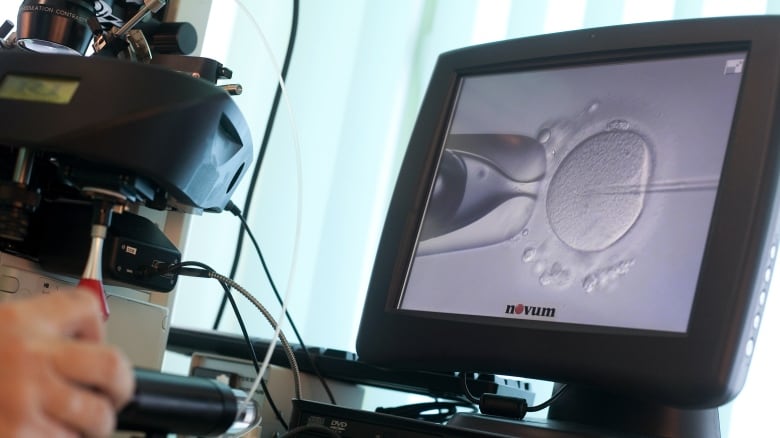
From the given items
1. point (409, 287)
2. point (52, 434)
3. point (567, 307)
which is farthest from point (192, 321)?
point (52, 434)

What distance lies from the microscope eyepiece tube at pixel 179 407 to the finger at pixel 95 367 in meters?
0.04

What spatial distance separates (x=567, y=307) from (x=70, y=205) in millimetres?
475

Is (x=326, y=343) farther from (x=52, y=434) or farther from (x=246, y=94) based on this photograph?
(x=52, y=434)

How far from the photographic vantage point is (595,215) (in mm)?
853

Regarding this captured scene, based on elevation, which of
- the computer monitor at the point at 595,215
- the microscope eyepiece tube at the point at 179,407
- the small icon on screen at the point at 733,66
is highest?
the small icon on screen at the point at 733,66

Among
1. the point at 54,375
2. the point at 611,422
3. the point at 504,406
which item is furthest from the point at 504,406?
the point at 54,375

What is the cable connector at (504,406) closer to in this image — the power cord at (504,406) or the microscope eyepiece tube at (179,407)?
Answer: the power cord at (504,406)

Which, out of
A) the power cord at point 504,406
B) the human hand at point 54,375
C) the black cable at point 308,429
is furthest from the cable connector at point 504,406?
the human hand at point 54,375

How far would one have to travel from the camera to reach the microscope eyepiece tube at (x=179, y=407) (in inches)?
19.9

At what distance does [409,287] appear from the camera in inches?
37.8

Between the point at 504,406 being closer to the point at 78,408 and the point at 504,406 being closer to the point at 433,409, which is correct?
the point at 433,409

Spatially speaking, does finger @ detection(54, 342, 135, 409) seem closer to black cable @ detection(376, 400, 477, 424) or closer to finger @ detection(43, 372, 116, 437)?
finger @ detection(43, 372, 116, 437)

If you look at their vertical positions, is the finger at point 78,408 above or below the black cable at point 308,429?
above

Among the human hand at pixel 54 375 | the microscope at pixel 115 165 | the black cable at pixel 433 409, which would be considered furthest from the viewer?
the black cable at pixel 433 409
